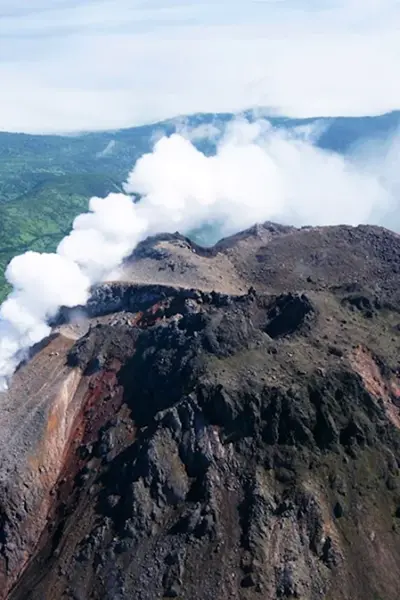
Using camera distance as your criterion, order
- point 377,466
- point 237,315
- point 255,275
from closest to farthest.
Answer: point 377,466 → point 237,315 → point 255,275

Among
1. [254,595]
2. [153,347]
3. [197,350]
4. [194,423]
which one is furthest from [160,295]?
[254,595]

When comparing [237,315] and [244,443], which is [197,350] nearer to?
[237,315]

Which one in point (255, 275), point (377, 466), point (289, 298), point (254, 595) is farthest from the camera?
point (255, 275)

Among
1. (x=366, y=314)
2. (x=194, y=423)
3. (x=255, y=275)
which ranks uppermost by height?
(x=194, y=423)

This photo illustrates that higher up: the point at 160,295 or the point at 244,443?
the point at 244,443

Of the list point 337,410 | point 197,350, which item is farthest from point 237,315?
point 337,410

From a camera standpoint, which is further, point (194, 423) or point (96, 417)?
point (96, 417)
